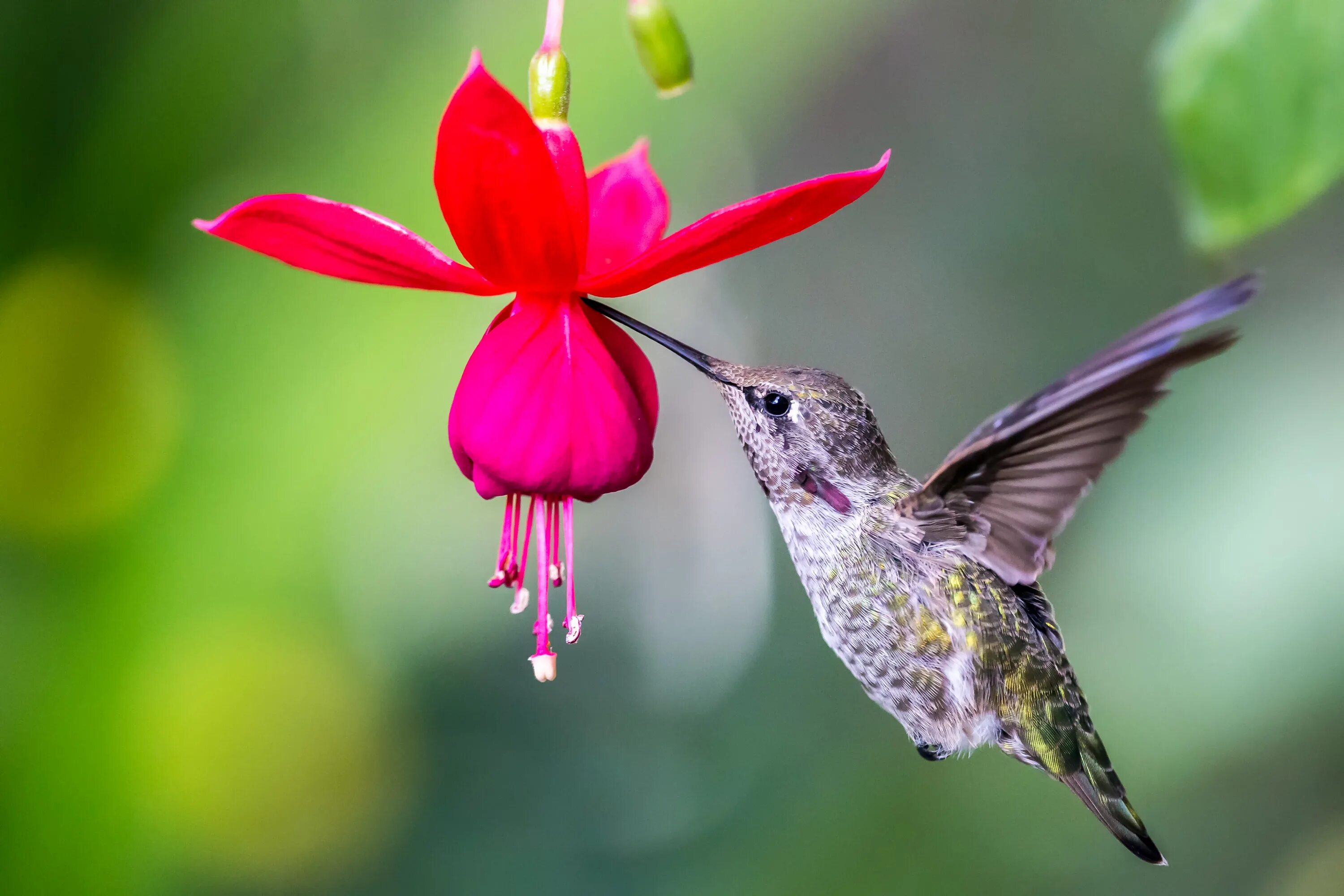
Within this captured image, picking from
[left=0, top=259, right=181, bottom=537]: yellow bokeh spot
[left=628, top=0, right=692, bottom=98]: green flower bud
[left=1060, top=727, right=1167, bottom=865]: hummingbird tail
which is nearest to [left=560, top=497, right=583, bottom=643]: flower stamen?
[left=628, top=0, right=692, bottom=98]: green flower bud

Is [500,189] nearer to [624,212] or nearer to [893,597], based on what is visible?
[624,212]

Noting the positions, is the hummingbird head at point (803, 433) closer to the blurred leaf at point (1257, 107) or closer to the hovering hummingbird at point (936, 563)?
the hovering hummingbird at point (936, 563)

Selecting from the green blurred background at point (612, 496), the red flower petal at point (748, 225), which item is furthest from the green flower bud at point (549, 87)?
the green blurred background at point (612, 496)

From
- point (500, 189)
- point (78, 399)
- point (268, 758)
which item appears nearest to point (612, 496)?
point (268, 758)

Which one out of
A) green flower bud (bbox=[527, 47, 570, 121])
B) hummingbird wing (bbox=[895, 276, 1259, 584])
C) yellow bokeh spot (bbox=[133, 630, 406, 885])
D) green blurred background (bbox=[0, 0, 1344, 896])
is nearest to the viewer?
hummingbird wing (bbox=[895, 276, 1259, 584])

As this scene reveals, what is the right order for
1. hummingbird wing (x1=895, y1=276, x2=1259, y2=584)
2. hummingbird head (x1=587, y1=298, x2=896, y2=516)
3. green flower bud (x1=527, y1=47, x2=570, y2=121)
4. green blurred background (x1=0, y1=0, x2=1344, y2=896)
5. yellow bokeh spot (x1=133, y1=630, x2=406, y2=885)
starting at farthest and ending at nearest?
yellow bokeh spot (x1=133, y1=630, x2=406, y2=885) → green blurred background (x1=0, y1=0, x2=1344, y2=896) → hummingbird head (x1=587, y1=298, x2=896, y2=516) → green flower bud (x1=527, y1=47, x2=570, y2=121) → hummingbird wing (x1=895, y1=276, x2=1259, y2=584)

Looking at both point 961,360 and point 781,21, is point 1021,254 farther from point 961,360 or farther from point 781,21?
point 781,21

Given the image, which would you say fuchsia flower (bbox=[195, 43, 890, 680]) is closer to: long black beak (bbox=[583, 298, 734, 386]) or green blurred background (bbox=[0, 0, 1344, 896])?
long black beak (bbox=[583, 298, 734, 386])

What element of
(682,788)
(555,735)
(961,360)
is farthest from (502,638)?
(961,360)
